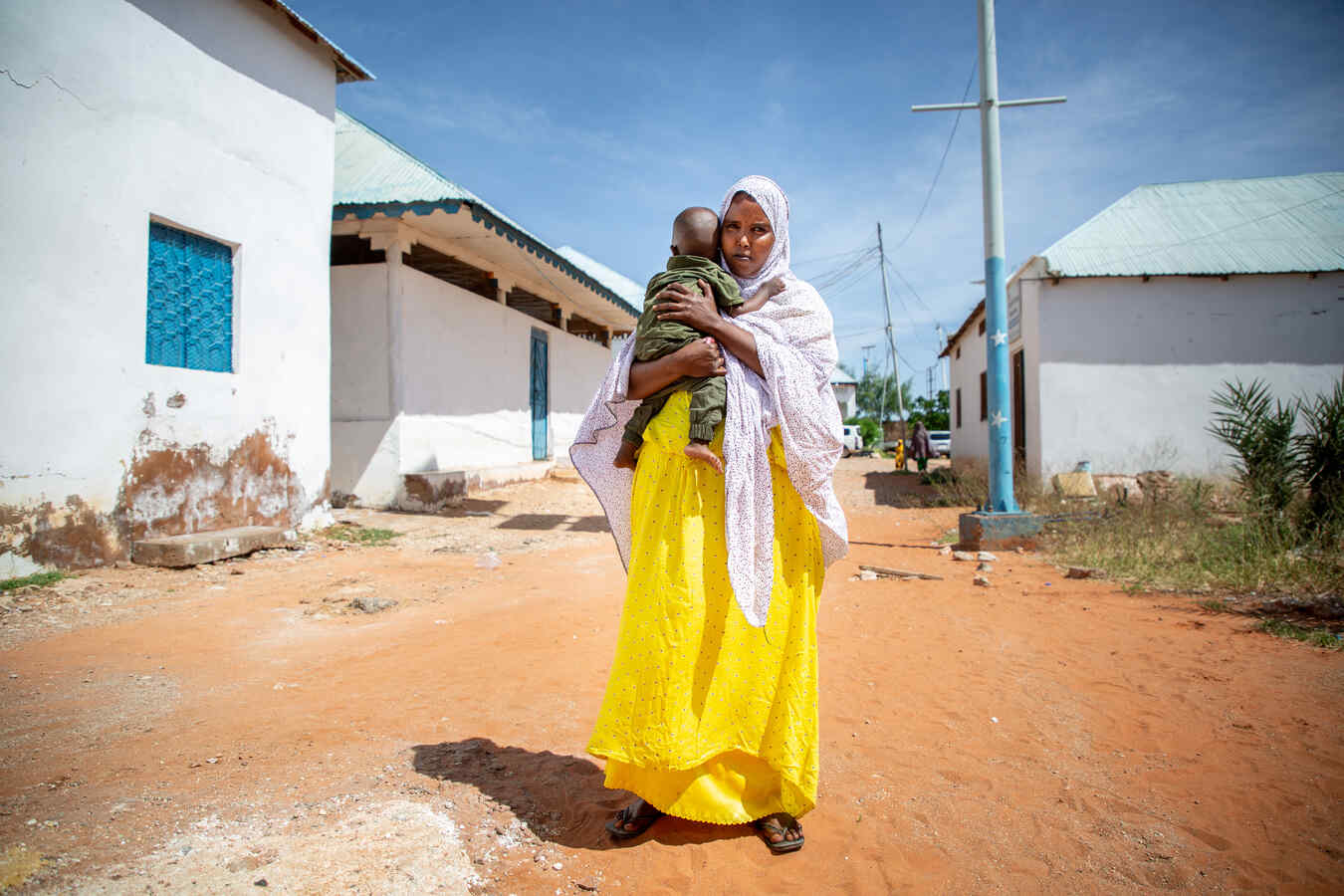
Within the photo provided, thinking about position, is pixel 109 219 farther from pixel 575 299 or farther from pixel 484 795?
pixel 575 299

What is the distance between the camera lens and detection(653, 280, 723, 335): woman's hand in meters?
1.87

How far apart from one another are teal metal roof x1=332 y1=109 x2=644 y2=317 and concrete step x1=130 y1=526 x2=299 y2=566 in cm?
362

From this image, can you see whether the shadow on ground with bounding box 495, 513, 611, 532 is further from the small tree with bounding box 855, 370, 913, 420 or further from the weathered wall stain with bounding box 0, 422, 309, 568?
the small tree with bounding box 855, 370, 913, 420

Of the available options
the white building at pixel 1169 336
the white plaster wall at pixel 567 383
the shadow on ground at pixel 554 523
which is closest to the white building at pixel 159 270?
the shadow on ground at pixel 554 523

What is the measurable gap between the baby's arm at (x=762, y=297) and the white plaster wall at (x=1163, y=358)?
932 cm

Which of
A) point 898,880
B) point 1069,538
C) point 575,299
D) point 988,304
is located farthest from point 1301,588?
point 575,299

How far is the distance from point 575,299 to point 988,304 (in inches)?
328

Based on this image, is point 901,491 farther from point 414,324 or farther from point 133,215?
point 133,215

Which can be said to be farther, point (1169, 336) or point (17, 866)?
point (1169, 336)

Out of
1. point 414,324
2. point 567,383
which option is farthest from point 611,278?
point 414,324

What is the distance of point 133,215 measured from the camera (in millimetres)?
5266

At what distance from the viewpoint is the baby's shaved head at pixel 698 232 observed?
79.5 inches

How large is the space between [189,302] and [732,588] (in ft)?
19.5

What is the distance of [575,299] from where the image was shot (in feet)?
45.1
